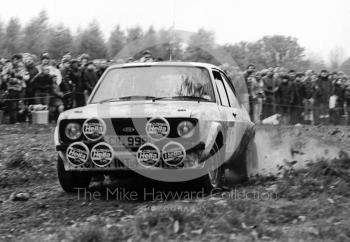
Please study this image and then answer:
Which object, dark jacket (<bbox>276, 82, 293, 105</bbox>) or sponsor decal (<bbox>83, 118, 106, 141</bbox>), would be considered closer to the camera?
sponsor decal (<bbox>83, 118, 106, 141</bbox>)

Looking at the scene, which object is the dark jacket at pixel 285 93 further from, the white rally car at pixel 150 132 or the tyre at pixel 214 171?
the tyre at pixel 214 171

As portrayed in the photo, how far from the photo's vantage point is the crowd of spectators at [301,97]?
63.7ft

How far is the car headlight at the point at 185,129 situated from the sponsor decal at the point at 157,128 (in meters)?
0.14

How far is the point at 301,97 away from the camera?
2062cm

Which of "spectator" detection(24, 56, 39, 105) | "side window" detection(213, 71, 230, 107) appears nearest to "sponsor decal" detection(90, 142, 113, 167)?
"side window" detection(213, 71, 230, 107)

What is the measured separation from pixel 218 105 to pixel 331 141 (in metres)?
5.94

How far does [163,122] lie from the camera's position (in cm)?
643

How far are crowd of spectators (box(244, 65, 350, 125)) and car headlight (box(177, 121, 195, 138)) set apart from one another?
40.2ft

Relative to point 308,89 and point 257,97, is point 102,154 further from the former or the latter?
point 308,89

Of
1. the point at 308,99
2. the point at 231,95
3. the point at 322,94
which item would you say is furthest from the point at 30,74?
the point at 322,94

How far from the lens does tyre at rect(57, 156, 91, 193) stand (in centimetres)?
706

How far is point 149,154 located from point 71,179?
1.32m

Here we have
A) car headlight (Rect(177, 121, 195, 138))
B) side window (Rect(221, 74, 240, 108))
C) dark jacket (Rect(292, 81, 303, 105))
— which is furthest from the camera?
dark jacket (Rect(292, 81, 303, 105))

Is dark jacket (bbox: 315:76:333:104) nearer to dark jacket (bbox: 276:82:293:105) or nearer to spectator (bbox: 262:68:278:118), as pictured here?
dark jacket (bbox: 276:82:293:105)
